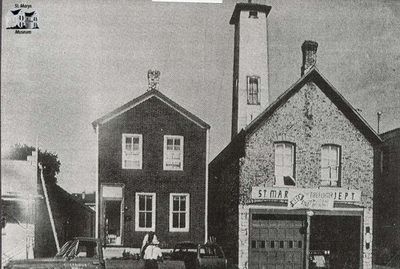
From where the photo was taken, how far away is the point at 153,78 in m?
10.5

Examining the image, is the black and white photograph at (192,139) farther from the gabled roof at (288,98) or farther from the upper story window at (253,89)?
the upper story window at (253,89)

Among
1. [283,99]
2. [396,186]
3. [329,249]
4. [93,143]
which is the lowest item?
[329,249]

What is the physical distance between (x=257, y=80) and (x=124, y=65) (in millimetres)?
6475

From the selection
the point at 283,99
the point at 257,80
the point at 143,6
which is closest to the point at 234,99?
the point at 257,80

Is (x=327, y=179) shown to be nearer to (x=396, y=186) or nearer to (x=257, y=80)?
(x=396, y=186)

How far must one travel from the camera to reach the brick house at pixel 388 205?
38.2 feet

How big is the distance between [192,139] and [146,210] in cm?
183

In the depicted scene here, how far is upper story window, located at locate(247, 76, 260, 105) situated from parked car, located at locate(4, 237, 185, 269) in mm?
6727

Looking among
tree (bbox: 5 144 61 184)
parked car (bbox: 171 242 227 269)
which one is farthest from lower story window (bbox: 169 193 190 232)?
tree (bbox: 5 144 61 184)

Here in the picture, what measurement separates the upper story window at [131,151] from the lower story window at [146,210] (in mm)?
650

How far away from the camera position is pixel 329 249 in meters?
12.6

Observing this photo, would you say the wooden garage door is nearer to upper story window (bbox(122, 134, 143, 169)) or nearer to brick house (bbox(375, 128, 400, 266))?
brick house (bbox(375, 128, 400, 266))

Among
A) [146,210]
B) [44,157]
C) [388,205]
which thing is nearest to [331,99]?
[388,205]

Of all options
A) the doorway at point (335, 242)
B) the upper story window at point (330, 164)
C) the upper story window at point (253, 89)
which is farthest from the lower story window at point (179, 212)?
the upper story window at point (253, 89)
